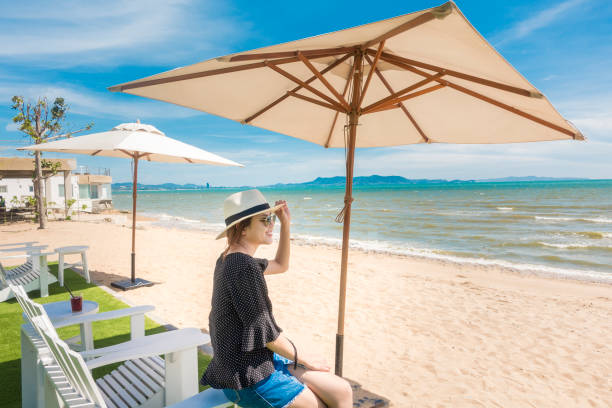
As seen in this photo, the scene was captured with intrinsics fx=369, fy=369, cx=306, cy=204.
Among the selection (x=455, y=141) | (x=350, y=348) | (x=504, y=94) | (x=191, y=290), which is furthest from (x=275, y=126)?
(x=191, y=290)

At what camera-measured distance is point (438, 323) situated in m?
5.89

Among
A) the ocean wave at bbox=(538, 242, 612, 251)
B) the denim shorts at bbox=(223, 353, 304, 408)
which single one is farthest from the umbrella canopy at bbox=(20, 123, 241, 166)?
the ocean wave at bbox=(538, 242, 612, 251)

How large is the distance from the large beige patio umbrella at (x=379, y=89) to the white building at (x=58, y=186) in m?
20.2

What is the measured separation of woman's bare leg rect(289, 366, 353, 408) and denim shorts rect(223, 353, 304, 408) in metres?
0.07

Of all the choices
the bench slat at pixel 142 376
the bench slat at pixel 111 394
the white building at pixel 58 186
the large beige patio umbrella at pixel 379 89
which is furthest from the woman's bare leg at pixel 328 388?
the white building at pixel 58 186

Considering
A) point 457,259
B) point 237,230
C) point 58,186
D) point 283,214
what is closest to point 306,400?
point 237,230

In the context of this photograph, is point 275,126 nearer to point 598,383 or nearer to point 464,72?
point 464,72

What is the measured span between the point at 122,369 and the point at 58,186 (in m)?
33.7

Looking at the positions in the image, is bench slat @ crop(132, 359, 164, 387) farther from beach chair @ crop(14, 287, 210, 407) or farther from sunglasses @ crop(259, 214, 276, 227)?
sunglasses @ crop(259, 214, 276, 227)

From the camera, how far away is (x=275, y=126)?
165 inches

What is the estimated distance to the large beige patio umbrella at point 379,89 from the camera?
2.14 m

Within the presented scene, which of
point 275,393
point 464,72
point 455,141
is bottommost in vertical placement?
point 275,393

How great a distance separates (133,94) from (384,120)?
253 centimetres

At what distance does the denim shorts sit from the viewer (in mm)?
1785
